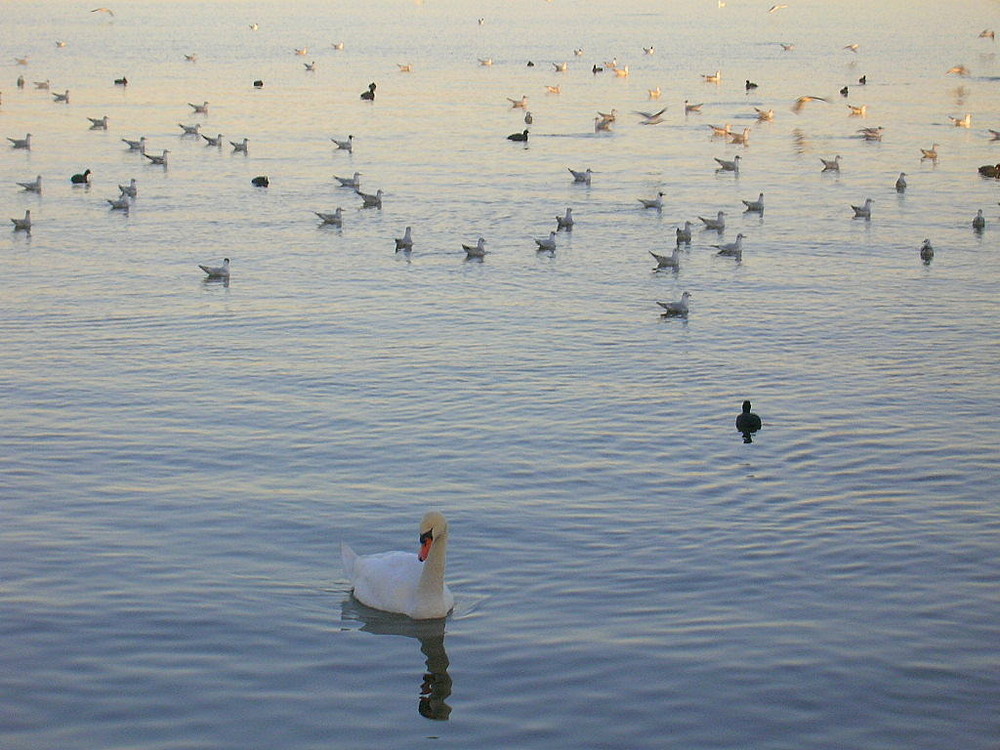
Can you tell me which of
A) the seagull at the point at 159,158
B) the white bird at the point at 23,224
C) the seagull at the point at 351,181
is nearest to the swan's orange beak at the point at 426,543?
the white bird at the point at 23,224

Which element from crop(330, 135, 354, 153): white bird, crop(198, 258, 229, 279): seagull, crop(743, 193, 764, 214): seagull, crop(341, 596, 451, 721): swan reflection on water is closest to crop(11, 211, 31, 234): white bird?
crop(198, 258, 229, 279): seagull

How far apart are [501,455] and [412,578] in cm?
642

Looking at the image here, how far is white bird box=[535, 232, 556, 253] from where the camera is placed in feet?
135

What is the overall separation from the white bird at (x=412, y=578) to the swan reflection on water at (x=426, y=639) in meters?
0.08

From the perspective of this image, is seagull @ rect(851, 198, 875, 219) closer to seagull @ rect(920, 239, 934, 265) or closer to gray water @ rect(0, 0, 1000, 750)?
gray water @ rect(0, 0, 1000, 750)

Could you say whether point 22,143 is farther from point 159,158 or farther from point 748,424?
point 748,424

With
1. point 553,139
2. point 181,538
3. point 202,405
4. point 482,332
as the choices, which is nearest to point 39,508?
point 181,538

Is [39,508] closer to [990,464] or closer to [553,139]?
[990,464]

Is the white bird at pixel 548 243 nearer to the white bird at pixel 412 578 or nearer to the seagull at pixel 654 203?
the seagull at pixel 654 203

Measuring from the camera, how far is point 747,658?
15.9 metres

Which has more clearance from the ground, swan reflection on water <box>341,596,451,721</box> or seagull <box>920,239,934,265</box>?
seagull <box>920,239,934,265</box>

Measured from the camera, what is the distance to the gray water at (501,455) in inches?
596

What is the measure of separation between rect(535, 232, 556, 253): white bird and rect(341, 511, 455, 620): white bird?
951 inches

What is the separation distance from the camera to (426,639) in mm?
16688
